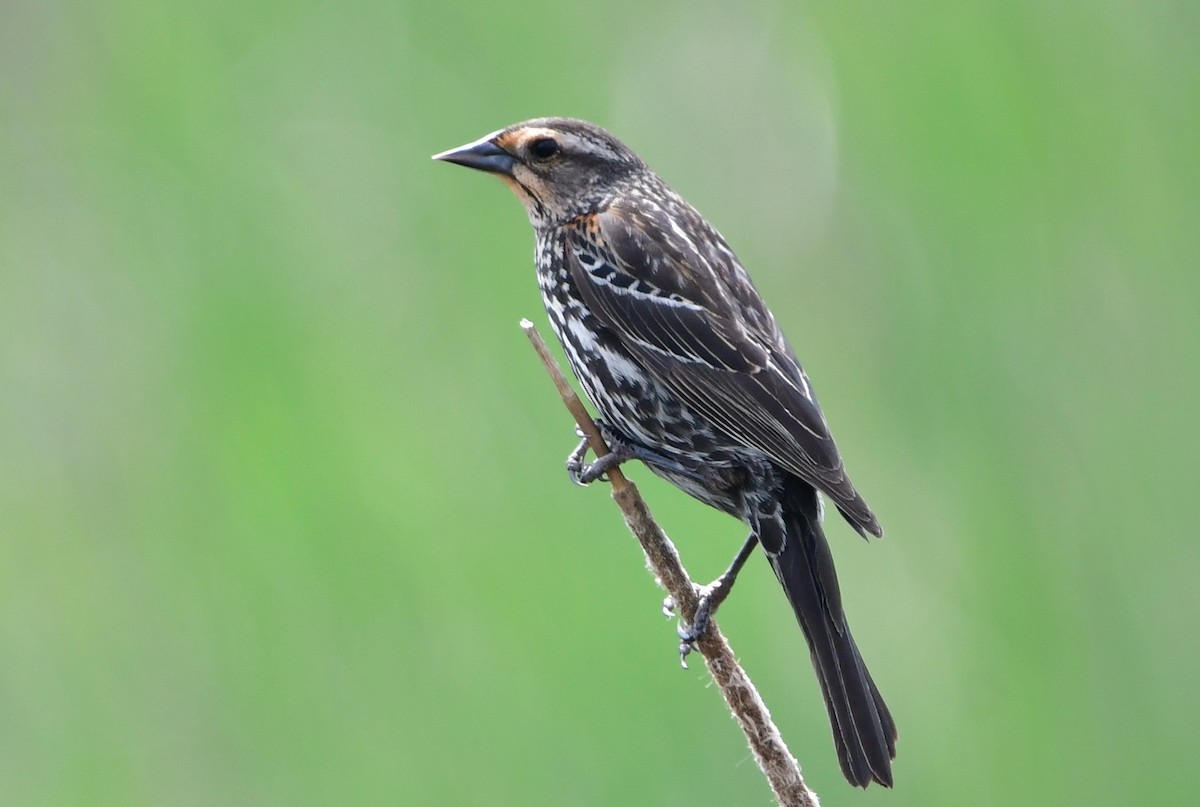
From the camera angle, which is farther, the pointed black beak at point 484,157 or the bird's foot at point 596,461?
the pointed black beak at point 484,157

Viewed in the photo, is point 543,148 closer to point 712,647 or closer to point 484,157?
point 484,157

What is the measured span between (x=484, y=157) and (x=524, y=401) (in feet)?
2.03

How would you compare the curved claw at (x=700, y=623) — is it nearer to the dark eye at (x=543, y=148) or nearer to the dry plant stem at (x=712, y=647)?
the dry plant stem at (x=712, y=647)

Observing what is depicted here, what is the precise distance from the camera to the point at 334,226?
3.52m

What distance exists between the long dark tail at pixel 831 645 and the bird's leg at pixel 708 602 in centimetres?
9

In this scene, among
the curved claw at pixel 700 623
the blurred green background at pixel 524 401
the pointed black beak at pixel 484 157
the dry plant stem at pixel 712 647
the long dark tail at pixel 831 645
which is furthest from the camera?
the blurred green background at pixel 524 401

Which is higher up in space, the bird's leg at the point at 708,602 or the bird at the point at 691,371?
the bird at the point at 691,371

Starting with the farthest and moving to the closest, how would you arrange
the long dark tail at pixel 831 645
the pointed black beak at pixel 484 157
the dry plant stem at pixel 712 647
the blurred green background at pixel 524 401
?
the blurred green background at pixel 524 401, the pointed black beak at pixel 484 157, the long dark tail at pixel 831 645, the dry plant stem at pixel 712 647

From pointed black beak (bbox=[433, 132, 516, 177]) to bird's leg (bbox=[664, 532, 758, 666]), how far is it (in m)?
0.96

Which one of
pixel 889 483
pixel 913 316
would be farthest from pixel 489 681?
pixel 913 316

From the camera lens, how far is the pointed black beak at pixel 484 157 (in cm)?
289

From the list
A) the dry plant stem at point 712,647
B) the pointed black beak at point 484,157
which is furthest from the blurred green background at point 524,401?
the dry plant stem at point 712,647

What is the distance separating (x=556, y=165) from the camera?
3.01 m

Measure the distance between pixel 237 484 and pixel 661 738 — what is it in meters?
1.10
